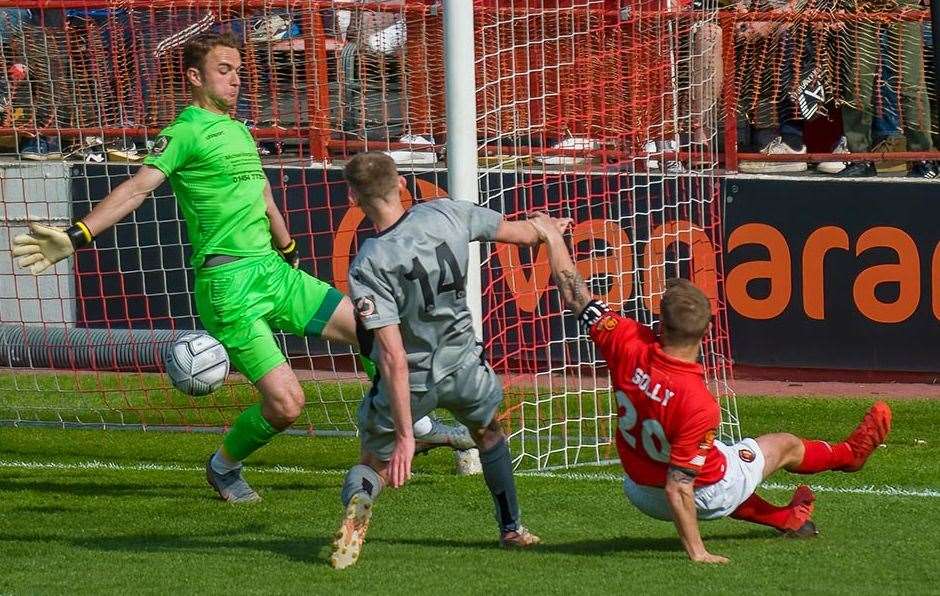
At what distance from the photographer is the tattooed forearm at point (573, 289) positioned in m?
5.95

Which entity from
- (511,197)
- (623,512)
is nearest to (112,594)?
(623,512)

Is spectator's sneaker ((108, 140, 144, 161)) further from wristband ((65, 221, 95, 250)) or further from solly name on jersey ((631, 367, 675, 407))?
solly name on jersey ((631, 367, 675, 407))

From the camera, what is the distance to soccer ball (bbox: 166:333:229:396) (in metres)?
7.81

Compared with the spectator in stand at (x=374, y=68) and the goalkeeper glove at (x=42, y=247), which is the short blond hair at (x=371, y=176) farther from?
the spectator in stand at (x=374, y=68)

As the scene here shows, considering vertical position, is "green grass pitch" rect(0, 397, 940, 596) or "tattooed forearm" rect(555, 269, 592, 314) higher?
"tattooed forearm" rect(555, 269, 592, 314)

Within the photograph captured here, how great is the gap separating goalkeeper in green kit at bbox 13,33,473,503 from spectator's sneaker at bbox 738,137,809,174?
16.3 feet

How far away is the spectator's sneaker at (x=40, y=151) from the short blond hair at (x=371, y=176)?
6275 mm

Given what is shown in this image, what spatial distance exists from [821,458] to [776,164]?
5189 mm

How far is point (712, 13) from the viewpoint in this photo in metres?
9.13

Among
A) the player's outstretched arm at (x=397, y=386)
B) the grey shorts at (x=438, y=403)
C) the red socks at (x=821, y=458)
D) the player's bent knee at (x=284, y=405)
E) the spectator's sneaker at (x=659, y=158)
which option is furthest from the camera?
the spectator's sneaker at (x=659, y=158)

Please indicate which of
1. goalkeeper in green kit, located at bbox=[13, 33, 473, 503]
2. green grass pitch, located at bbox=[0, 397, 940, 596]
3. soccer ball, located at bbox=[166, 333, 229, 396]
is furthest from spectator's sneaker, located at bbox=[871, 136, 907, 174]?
soccer ball, located at bbox=[166, 333, 229, 396]

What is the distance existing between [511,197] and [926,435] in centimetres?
310

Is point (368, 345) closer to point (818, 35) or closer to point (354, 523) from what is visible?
point (354, 523)

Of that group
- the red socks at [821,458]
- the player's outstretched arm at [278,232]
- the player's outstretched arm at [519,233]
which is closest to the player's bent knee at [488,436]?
the player's outstretched arm at [519,233]
